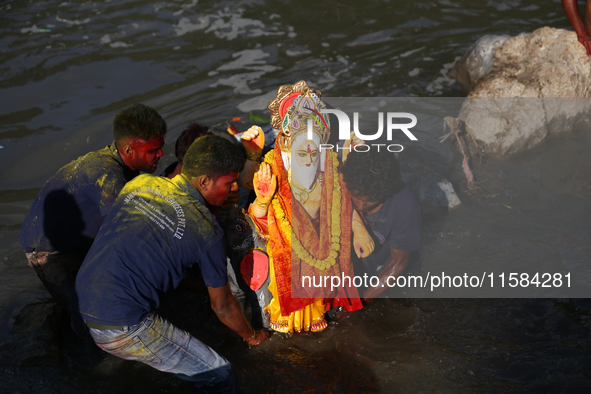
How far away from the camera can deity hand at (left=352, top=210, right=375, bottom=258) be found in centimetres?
395

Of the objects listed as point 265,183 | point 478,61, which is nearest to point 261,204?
point 265,183

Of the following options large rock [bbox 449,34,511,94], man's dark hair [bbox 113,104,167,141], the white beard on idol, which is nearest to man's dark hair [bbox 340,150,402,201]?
the white beard on idol

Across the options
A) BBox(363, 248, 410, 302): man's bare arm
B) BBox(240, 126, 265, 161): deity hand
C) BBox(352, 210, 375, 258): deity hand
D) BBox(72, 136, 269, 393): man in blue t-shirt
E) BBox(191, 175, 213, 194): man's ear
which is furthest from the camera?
BBox(240, 126, 265, 161): deity hand

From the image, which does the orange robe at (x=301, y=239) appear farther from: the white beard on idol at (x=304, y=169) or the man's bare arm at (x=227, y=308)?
the man's bare arm at (x=227, y=308)

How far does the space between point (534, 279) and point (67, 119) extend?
7223mm

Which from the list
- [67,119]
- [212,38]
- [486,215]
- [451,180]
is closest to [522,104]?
[451,180]

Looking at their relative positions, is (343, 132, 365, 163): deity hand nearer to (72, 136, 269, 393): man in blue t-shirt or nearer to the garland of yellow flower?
the garland of yellow flower

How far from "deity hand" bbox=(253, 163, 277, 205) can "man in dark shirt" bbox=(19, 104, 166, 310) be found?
94cm

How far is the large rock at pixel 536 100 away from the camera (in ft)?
20.9

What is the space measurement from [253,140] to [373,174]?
1230 mm

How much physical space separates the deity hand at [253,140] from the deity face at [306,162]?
1.88ft

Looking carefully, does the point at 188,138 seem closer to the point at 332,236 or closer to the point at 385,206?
the point at 332,236

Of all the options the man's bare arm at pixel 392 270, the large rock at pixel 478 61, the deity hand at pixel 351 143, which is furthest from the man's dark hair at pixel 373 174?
the large rock at pixel 478 61

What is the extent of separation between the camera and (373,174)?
3.61 meters
